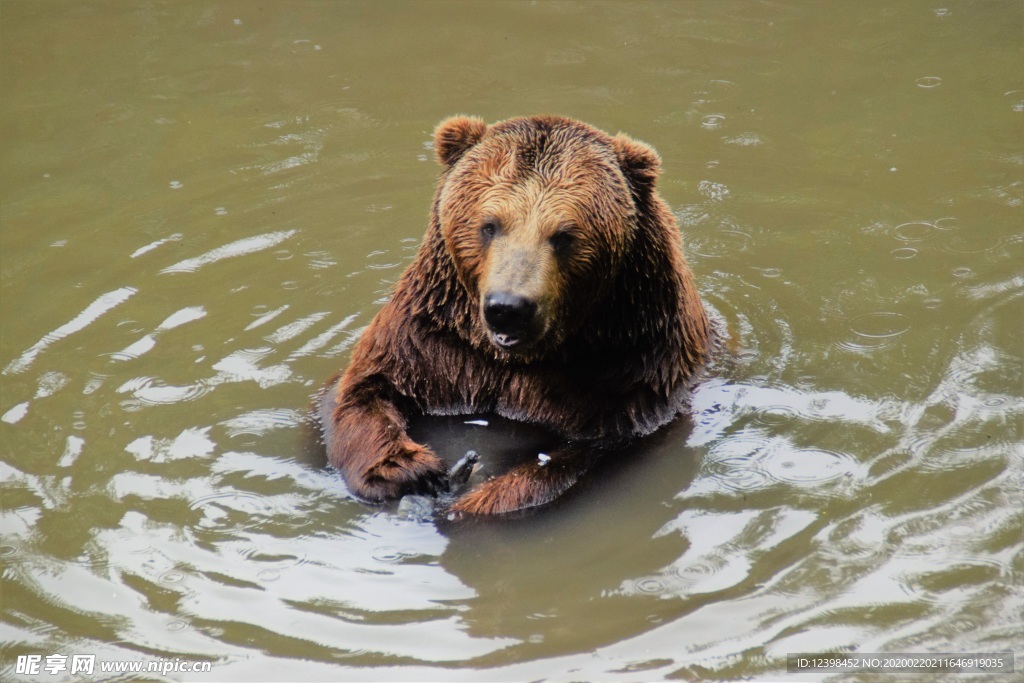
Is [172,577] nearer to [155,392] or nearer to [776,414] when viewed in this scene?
[155,392]

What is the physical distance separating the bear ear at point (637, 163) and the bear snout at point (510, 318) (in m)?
1.15

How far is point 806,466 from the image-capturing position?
627 centimetres

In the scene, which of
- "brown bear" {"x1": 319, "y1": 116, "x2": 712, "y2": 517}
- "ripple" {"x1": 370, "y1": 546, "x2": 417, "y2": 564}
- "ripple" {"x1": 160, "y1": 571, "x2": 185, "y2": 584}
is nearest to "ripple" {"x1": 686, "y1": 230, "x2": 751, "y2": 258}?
"brown bear" {"x1": 319, "y1": 116, "x2": 712, "y2": 517}

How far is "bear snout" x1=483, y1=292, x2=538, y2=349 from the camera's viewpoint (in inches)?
217

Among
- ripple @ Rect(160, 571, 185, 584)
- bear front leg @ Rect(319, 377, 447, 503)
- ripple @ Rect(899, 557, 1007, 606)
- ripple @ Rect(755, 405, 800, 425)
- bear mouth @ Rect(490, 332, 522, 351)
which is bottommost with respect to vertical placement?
ripple @ Rect(160, 571, 185, 584)

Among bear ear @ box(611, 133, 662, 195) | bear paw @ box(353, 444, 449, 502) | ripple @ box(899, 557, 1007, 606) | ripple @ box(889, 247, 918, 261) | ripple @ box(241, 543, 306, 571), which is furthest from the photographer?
ripple @ box(889, 247, 918, 261)

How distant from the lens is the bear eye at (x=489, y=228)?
5.87 meters

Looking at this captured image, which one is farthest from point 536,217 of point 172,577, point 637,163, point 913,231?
point 913,231

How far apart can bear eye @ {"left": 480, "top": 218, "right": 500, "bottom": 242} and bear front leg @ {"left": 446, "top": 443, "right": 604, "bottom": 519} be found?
1271mm

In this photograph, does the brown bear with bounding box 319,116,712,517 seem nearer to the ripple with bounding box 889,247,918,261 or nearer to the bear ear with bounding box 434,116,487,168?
the bear ear with bounding box 434,116,487,168

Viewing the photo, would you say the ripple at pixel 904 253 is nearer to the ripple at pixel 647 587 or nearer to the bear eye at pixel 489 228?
the bear eye at pixel 489 228

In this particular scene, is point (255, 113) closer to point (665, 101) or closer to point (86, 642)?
point (665, 101)

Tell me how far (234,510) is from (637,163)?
2852 millimetres

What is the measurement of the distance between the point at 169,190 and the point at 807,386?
560 centimetres
